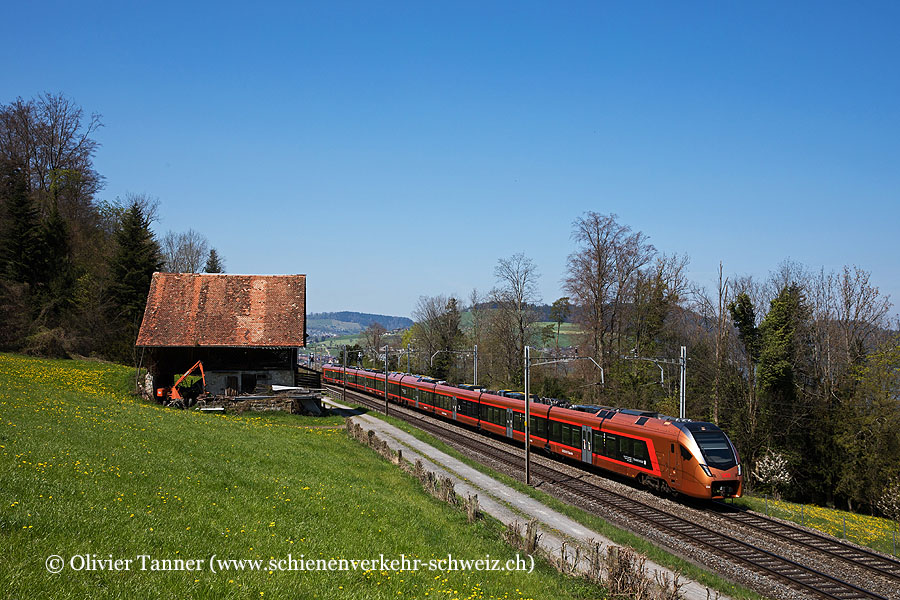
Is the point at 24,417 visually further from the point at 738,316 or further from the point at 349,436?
the point at 738,316

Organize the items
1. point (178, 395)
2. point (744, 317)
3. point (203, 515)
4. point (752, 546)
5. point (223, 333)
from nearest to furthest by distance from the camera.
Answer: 1. point (203, 515)
2. point (752, 546)
3. point (178, 395)
4. point (223, 333)
5. point (744, 317)

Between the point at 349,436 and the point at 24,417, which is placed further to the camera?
the point at 349,436

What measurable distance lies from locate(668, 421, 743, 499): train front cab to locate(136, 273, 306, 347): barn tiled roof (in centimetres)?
2303

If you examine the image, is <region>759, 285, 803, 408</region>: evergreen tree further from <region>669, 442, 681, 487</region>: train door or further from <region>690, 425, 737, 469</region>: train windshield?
<region>669, 442, 681, 487</region>: train door

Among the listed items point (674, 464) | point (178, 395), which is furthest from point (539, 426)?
point (178, 395)

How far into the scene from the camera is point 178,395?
3531 cm

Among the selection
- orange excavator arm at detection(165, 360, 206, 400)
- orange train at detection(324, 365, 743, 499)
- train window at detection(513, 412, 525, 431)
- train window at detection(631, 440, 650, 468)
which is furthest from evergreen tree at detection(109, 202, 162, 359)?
train window at detection(631, 440, 650, 468)

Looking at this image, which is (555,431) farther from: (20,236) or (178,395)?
(20,236)

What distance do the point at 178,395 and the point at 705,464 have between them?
2817 cm

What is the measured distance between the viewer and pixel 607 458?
26.6 m

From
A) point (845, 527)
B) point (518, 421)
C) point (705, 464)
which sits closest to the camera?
point (705, 464)

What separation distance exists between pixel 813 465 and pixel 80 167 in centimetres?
6585

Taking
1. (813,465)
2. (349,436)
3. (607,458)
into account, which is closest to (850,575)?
(607,458)

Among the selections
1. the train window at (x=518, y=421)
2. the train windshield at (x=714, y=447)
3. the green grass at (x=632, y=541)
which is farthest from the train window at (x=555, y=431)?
the train windshield at (x=714, y=447)
